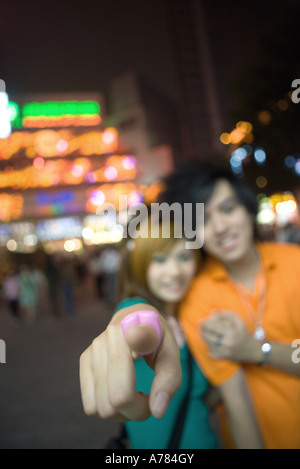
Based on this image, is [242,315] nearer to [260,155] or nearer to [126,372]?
[260,155]

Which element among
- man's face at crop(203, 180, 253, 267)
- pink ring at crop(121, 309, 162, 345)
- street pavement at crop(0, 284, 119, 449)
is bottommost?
street pavement at crop(0, 284, 119, 449)

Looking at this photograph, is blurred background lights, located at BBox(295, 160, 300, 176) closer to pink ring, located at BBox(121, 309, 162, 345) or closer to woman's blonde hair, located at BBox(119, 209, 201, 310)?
woman's blonde hair, located at BBox(119, 209, 201, 310)

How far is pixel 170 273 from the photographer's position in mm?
458

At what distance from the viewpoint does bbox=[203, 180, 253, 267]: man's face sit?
1.68ft

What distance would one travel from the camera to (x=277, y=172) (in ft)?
1.92

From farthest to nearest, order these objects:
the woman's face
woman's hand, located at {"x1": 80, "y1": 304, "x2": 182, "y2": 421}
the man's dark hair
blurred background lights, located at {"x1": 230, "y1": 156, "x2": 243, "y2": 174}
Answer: blurred background lights, located at {"x1": 230, "y1": 156, "x2": 243, "y2": 174} → the man's dark hair → the woman's face → woman's hand, located at {"x1": 80, "y1": 304, "x2": 182, "y2": 421}

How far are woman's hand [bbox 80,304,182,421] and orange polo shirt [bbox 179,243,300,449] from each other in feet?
1.09

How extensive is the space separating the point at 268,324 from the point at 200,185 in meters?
0.22

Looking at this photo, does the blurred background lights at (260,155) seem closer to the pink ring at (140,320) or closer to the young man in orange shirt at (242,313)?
the young man in orange shirt at (242,313)

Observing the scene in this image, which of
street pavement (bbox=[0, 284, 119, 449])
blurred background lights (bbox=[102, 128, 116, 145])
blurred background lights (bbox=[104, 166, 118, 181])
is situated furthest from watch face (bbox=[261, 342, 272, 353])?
blurred background lights (bbox=[102, 128, 116, 145])
